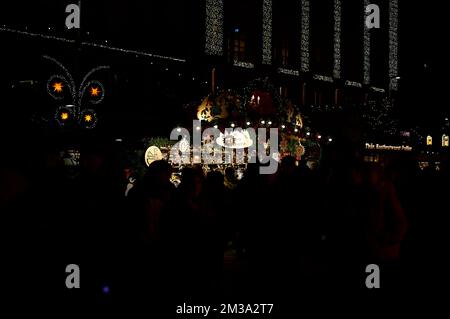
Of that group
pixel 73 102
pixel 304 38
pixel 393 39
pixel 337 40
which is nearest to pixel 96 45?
pixel 73 102

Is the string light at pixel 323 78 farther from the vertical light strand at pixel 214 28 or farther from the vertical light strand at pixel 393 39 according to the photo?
the vertical light strand at pixel 214 28

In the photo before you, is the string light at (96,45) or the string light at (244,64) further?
the string light at (244,64)

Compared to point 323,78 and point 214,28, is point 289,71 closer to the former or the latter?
point 323,78

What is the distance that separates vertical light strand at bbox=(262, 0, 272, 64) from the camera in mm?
27048

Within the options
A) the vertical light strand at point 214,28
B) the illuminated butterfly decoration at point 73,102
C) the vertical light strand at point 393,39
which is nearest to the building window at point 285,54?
the vertical light strand at point 214,28

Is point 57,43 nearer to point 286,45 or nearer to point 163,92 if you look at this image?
point 163,92

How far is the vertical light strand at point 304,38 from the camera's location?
29.3 m

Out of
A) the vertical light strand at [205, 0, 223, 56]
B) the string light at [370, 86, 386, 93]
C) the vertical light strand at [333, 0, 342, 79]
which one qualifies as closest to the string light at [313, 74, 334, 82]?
the vertical light strand at [333, 0, 342, 79]

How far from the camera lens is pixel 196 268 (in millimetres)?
6668

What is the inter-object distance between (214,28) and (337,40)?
9.93 meters

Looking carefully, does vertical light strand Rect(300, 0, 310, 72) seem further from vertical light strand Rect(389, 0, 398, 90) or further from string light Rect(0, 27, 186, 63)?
string light Rect(0, 27, 186, 63)

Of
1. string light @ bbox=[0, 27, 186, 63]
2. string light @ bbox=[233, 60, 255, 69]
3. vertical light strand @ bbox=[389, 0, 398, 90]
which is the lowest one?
string light @ bbox=[0, 27, 186, 63]

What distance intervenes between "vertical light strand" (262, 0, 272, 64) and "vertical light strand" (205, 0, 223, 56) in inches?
117

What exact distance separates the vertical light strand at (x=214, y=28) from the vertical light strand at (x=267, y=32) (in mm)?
2960
